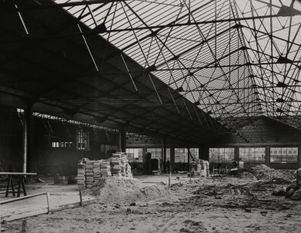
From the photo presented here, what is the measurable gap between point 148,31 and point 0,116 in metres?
18.6

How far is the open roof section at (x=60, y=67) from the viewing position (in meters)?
14.7

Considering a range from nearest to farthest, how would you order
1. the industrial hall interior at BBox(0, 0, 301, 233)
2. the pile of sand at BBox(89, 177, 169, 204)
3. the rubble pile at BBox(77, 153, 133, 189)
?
the industrial hall interior at BBox(0, 0, 301, 233) < the pile of sand at BBox(89, 177, 169, 204) < the rubble pile at BBox(77, 153, 133, 189)

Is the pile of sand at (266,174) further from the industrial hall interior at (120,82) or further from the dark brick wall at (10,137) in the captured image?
the dark brick wall at (10,137)

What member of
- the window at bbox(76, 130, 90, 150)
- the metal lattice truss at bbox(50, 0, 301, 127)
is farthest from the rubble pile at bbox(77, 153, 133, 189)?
the window at bbox(76, 130, 90, 150)

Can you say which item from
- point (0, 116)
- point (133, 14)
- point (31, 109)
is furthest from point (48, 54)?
point (0, 116)

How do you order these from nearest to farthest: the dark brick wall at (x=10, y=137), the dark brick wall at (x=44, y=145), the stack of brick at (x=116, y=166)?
the stack of brick at (x=116, y=166)
the dark brick wall at (x=10, y=137)
the dark brick wall at (x=44, y=145)

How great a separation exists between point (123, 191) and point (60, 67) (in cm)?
706

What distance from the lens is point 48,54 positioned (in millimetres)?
17859

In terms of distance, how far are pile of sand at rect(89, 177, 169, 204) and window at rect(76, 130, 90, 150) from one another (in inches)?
937

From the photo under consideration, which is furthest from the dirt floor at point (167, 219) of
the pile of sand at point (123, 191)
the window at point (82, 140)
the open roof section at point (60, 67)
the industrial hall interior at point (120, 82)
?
the window at point (82, 140)

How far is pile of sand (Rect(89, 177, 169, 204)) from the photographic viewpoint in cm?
1602

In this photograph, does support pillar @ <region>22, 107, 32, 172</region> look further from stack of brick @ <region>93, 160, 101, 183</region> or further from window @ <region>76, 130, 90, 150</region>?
window @ <region>76, 130, 90, 150</region>

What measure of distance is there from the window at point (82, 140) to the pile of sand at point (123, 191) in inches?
937

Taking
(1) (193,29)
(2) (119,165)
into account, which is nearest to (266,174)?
(2) (119,165)
